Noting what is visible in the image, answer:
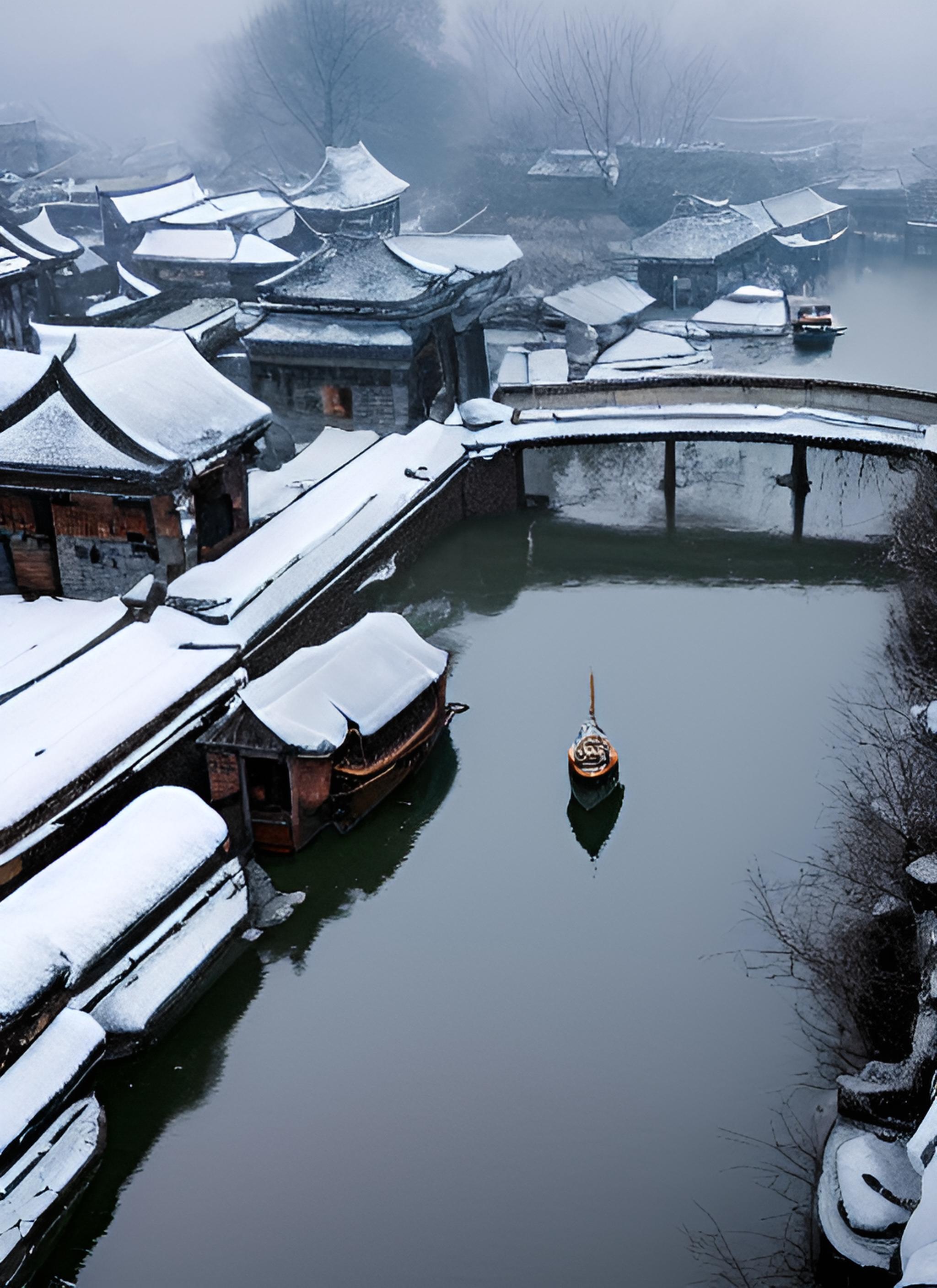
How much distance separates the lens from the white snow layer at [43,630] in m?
23.9

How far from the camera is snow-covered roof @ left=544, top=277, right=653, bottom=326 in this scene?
53562 mm

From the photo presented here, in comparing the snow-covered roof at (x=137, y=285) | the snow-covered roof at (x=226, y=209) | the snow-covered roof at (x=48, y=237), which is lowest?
the snow-covered roof at (x=137, y=285)

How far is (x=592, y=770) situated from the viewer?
24.5 m

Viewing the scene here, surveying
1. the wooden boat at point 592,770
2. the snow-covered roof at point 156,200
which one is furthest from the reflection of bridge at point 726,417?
the snow-covered roof at point 156,200

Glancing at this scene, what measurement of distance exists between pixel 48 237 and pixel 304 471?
31.9 metres

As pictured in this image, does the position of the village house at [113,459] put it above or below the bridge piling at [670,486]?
above

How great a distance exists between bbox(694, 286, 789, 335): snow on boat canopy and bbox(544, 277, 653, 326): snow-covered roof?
293cm

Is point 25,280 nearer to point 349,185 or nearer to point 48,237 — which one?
point 48,237

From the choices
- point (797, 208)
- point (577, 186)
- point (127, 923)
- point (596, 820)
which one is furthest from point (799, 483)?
point (577, 186)

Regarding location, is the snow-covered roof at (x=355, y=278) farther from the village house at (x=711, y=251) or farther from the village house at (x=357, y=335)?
the village house at (x=711, y=251)

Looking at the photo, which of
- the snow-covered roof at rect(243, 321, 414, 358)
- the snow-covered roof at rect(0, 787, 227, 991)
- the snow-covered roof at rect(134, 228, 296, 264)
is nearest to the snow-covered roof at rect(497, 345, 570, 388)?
the snow-covered roof at rect(243, 321, 414, 358)

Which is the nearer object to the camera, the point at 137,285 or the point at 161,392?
the point at 161,392

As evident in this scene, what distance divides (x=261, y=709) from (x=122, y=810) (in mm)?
2966

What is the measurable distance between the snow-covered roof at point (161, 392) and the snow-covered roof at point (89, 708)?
13.1ft
